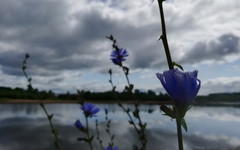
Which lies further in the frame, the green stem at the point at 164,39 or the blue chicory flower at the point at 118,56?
the blue chicory flower at the point at 118,56

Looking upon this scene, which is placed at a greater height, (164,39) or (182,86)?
(164,39)

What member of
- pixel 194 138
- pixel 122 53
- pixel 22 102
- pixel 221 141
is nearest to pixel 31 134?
pixel 194 138

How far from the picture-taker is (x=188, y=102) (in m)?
0.53

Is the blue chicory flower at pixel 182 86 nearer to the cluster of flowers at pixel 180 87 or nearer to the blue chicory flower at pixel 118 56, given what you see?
the cluster of flowers at pixel 180 87

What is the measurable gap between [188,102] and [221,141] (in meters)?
21.1

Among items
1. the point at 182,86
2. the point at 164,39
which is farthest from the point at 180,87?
the point at 164,39

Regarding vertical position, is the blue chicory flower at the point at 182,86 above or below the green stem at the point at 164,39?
below

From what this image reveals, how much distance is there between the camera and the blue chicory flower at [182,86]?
0.52 metres

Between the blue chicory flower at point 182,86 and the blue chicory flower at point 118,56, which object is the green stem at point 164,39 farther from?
the blue chicory flower at point 118,56

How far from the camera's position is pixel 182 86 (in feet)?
1.74

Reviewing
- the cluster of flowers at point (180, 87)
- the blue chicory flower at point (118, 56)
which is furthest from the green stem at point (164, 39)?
the blue chicory flower at point (118, 56)

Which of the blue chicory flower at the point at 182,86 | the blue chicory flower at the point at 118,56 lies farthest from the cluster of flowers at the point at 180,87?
the blue chicory flower at the point at 118,56

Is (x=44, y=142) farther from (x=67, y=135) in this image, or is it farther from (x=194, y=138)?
(x=194, y=138)

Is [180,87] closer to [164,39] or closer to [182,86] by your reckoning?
[182,86]
